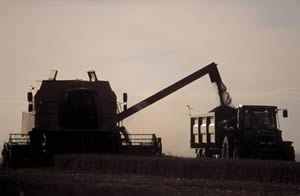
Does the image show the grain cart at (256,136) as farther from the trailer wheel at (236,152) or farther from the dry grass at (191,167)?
the dry grass at (191,167)

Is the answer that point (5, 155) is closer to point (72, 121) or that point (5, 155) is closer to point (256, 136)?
point (72, 121)

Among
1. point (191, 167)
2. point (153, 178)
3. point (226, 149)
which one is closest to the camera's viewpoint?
point (153, 178)

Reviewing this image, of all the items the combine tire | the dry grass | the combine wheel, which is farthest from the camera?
the combine wheel

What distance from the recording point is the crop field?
21156 mm

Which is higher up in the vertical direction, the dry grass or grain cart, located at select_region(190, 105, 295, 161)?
grain cart, located at select_region(190, 105, 295, 161)

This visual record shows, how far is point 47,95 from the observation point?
4106 cm

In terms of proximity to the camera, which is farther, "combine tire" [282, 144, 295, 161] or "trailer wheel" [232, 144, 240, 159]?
"trailer wheel" [232, 144, 240, 159]

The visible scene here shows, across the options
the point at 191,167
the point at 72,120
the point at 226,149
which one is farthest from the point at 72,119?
the point at 191,167

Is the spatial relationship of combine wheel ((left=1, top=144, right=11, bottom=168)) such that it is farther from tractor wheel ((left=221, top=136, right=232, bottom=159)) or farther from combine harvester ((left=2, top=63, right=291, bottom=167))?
tractor wheel ((left=221, top=136, right=232, bottom=159))

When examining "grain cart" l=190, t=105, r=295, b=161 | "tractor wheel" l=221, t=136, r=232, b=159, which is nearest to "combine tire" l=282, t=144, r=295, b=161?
"grain cart" l=190, t=105, r=295, b=161

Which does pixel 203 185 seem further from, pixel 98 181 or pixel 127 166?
pixel 127 166

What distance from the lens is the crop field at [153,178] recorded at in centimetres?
2116

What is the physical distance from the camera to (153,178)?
1072 inches

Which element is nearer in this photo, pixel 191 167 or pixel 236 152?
pixel 191 167
